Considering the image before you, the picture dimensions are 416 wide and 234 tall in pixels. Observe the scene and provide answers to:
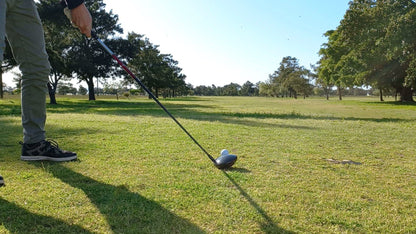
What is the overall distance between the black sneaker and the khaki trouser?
0.07 metres

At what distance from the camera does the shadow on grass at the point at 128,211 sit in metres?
1.63

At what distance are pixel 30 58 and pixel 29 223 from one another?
157cm

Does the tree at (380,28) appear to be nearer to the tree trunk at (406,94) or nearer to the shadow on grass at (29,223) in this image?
the shadow on grass at (29,223)

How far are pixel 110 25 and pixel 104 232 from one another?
1266 inches

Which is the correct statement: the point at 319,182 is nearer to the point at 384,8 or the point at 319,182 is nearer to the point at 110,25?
the point at 384,8

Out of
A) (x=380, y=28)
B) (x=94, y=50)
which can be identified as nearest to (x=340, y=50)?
(x=380, y=28)

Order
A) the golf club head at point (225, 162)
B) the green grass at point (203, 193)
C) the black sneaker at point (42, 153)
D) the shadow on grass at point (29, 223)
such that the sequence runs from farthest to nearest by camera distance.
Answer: the golf club head at point (225, 162), the black sneaker at point (42, 153), the green grass at point (203, 193), the shadow on grass at point (29, 223)

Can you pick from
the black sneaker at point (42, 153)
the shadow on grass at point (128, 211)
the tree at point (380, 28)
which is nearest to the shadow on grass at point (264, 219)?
the shadow on grass at point (128, 211)

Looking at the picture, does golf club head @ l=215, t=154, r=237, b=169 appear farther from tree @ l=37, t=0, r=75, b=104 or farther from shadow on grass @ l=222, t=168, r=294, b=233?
tree @ l=37, t=0, r=75, b=104

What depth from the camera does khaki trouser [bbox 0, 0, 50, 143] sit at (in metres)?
2.42

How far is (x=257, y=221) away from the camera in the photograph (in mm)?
1753

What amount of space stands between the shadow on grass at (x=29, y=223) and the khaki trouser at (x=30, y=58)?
1.01 meters

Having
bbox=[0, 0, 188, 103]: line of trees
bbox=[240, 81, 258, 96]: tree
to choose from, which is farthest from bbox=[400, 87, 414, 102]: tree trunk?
bbox=[240, 81, 258, 96]: tree

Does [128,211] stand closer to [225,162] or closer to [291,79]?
[225,162]
